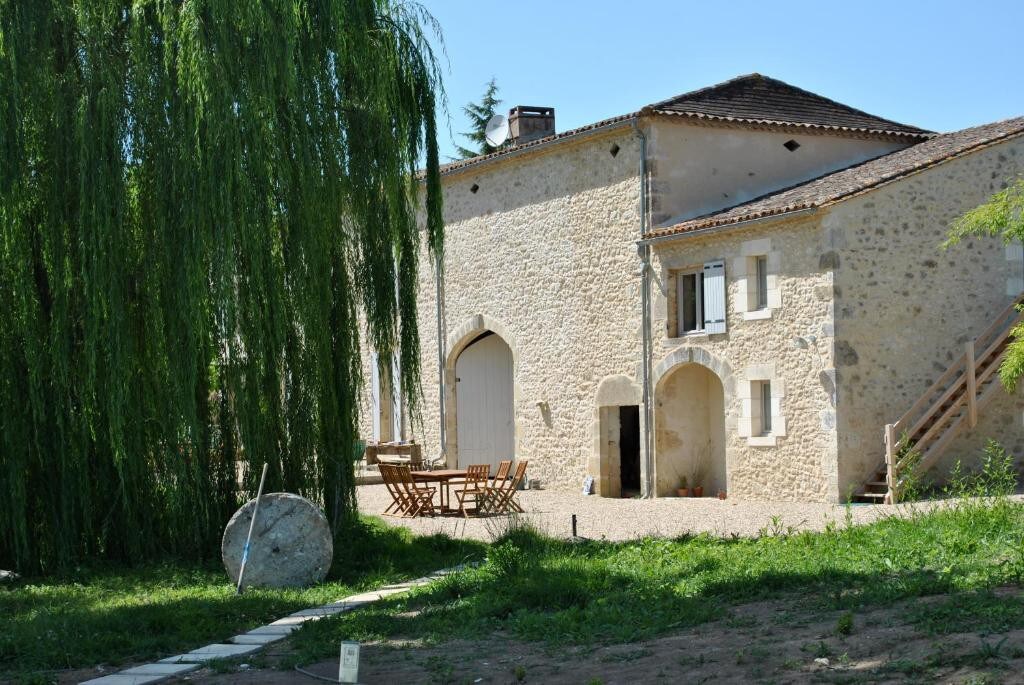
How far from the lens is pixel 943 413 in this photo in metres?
18.2

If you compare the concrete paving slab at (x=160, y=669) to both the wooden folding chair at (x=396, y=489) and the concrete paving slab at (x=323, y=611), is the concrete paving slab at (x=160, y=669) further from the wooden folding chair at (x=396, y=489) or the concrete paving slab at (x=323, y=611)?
the wooden folding chair at (x=396, y=489)

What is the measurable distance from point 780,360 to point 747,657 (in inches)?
475

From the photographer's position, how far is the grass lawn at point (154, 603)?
819 cm

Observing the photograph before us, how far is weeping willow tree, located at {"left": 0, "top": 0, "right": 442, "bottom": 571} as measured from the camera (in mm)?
11469

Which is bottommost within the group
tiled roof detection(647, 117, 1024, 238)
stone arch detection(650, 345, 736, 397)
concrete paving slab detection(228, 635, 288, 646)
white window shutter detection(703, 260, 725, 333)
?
concrete paving slab detection(228, 635, 288, 646)

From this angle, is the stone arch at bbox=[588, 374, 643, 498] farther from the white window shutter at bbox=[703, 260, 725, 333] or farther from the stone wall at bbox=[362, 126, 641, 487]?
the white window shutter at bbox=[703, 260, 725, 333]

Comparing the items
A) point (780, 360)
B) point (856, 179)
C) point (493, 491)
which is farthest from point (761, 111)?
point (493, 491)

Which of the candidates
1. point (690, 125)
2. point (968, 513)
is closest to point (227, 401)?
point (968, 513)

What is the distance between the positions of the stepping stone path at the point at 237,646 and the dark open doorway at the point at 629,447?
36.1 feet

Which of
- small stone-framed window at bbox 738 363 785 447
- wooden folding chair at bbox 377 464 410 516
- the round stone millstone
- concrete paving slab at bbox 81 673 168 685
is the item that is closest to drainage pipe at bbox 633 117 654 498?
small stone-framed window at bbox 738 363 785 447

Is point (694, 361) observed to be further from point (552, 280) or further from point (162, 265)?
point (162, 265)

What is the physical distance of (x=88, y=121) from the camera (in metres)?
11.5

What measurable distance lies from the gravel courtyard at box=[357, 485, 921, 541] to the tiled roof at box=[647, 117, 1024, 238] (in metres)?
4.14

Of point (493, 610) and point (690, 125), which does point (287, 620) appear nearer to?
point (493, 610)
